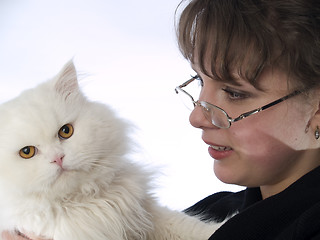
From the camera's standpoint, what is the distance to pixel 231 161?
1.08 m

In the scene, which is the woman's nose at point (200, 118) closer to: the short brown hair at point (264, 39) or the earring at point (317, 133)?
the short brown hair at point (264, 39)

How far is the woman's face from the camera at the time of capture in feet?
3.15

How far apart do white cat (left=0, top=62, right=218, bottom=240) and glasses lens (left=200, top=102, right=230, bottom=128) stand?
1.12ft

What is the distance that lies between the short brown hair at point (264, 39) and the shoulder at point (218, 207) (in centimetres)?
69

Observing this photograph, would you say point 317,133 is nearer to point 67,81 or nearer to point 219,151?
point 219,151

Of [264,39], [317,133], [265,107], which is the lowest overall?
[317,133]

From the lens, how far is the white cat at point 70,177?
1.05 metres

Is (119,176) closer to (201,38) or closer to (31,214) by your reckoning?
(31,214)

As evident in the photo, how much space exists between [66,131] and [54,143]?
0.07 metres

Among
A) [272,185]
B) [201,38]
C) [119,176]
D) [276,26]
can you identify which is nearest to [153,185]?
[119,176]

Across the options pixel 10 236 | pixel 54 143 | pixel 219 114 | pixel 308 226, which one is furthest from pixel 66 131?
pixel 308 226

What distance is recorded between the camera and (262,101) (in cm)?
97

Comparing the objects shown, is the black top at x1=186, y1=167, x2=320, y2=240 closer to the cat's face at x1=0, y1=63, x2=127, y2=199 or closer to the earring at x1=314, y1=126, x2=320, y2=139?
the earring at x1=314, y1=126, x2=320, y2=139

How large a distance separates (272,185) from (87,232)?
62 cm
